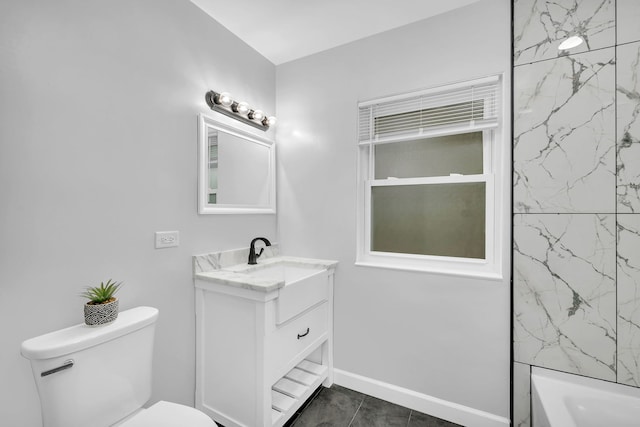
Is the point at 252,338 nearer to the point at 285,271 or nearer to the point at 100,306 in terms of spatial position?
the point at 285,271

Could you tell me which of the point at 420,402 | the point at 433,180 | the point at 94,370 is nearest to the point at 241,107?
the point at 433,180

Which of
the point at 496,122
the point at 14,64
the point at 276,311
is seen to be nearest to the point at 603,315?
the point at 496,122

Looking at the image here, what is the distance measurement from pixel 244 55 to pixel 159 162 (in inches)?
44.8

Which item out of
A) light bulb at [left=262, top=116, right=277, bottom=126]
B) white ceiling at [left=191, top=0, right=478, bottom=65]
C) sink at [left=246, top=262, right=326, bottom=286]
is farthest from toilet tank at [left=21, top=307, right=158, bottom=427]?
white ceiling at [left=191, top=0, right=478, bottom=65]

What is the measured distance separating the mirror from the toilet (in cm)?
80

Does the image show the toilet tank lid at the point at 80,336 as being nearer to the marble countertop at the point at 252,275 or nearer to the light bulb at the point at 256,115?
the marble countertop at the point at 252,275

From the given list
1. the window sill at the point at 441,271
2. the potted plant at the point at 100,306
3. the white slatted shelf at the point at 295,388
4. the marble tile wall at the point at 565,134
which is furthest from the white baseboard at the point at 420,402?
the potted plant at the point at 100,306

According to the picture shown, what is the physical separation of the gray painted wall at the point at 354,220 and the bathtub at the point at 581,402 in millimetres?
217

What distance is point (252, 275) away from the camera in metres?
1.87

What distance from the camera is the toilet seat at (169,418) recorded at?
1.13 metres

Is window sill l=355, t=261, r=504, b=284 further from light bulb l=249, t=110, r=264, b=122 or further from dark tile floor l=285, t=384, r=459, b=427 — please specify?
light bulb l=249, t=110, r=264, b=122

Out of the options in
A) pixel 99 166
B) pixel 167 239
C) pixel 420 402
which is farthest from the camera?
pixel 420 402

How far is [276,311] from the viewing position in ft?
5.13

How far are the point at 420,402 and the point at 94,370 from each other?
1.83 metres
